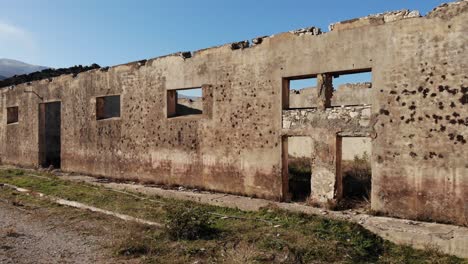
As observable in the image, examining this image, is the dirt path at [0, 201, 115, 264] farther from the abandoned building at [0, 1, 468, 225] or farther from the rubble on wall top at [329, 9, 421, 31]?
the rubble on wall top at [329, 9, 421, 31]

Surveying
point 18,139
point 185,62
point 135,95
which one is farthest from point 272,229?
point 18,139

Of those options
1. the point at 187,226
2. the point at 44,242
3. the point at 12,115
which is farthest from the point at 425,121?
the point at 12,115

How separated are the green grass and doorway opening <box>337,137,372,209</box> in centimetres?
131

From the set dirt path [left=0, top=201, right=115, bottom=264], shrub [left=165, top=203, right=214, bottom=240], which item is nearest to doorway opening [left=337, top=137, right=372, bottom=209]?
shrub [left=165, top=203, right=214, bottom=240]

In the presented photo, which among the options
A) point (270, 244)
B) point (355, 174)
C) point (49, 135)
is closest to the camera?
point (270, 244)

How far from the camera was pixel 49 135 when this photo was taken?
54.6 feet

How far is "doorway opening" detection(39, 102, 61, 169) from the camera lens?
15883 millimetres

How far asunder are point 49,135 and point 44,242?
38.2 feet

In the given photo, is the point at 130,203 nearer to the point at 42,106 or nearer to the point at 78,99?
the point at 78,99

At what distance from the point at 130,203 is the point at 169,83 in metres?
3.50

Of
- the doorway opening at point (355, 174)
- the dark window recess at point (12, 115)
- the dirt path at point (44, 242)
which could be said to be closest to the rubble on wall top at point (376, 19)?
the doorway opening at point (355, 174)

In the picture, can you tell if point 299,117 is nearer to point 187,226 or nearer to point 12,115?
point 187,226

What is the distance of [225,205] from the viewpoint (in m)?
8.34

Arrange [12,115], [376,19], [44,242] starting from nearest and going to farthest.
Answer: [44,242], [376,19], [12,115]
